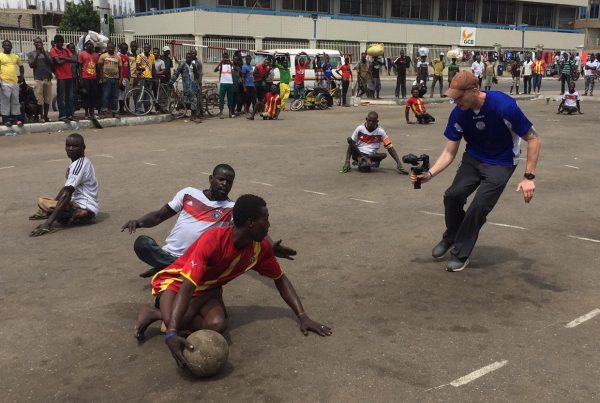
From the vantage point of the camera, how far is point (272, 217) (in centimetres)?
738

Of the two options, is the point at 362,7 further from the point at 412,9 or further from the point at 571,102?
the point at 571,102

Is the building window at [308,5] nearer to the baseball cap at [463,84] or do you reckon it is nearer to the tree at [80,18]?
the tree at [80,18]

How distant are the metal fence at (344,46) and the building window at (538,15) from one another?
24383 millimetres

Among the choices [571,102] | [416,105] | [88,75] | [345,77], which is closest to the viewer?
[88,75]

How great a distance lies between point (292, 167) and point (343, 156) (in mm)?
1515

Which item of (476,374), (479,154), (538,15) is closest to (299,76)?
(479,154)

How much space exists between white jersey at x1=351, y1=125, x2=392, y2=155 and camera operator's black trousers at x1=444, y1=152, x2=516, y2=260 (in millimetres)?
4446

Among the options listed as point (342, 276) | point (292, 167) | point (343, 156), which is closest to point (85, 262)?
point (342, 276)

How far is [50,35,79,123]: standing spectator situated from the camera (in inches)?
562

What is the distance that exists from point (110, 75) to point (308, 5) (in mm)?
39442

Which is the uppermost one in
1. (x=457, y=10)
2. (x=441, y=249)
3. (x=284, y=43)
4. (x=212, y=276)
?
(x=457, y=10)

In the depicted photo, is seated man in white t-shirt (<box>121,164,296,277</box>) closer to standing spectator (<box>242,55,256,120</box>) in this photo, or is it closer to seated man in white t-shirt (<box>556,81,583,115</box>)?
standing spectator (<box>242,55,256,120</box>)

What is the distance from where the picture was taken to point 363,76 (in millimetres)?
24125

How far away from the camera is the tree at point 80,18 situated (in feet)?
194
